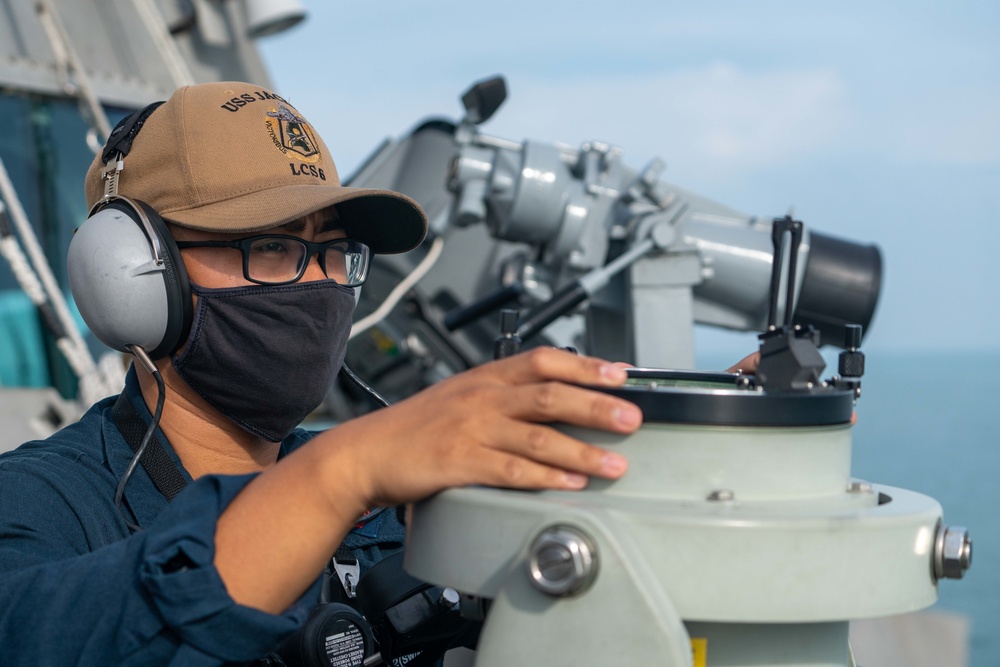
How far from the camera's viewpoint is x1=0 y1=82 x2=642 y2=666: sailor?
0.83 m

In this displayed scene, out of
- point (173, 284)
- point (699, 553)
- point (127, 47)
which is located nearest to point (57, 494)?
point (173, 284)

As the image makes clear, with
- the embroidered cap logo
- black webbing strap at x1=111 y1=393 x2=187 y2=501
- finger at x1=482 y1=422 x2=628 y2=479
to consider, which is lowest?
black webbing strap at x1=111 y1=393 x2=187 y2=501

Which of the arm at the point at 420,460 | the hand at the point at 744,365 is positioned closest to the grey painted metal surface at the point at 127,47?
the hand at the point at 744,365

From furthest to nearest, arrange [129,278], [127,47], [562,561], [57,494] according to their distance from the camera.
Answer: [127,47], [129,278], [57,494], [562,561]

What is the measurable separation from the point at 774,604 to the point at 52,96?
405cm

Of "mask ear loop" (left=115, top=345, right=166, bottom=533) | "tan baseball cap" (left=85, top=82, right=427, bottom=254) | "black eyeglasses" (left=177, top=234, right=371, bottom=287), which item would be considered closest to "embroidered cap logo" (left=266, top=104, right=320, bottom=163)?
"tan baseball cap" (left=85, top=82, right=427, bottom=254)

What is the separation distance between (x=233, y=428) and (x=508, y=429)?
2.62 ft

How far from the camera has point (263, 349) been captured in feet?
4.74

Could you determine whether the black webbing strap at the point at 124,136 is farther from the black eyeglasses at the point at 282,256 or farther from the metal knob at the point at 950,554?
the metal knob at the point at 950,554

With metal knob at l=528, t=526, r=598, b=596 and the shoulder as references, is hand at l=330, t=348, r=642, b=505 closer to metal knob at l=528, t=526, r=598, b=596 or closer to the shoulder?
metal knob at l=528, t=526, r=598, b=596

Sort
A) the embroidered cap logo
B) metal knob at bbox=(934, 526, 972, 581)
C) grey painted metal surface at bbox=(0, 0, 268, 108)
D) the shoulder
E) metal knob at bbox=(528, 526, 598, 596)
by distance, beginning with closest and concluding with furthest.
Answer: metal knob at bbox=(528, 526, 598, 596)
metal knob at bbox=(934, 526, 972, 581)
the shoulder
the embroidered cap logo
grey painted metal surface at bbox=(0, 0, 268, 108)

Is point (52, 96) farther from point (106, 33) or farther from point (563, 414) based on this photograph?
point (563, 414)

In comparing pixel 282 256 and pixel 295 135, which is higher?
pixel 295 135

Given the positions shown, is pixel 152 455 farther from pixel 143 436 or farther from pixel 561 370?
pixel 561 370
